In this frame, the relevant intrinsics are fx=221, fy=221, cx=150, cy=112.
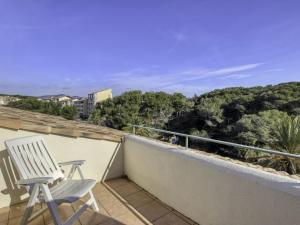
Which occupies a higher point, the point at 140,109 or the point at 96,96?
the point at 96,96

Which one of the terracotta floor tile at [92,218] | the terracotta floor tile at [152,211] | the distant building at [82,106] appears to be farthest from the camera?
the distant building at [82,106]

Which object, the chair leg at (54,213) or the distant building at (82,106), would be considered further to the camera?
the distant building at (82,106)

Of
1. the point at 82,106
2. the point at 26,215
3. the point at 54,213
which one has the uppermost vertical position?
the point at 82,106

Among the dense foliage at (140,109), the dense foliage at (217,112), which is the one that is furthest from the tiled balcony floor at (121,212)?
the dense foliage at (140,109)

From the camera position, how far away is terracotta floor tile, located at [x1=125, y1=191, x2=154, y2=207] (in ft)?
9.51

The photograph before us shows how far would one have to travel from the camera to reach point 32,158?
102 inches

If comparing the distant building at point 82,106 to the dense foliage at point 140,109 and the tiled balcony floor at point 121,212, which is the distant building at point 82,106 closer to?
the dense foliage at point 140,109

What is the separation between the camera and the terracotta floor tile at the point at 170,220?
2.44 m

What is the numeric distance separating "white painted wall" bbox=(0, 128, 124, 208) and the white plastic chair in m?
0.35

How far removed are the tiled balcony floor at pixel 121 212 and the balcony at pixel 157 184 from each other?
1 cm

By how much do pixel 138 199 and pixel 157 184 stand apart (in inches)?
12.9

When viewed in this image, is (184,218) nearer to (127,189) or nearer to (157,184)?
(157,184)

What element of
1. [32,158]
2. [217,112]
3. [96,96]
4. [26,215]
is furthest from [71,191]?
[96,96]

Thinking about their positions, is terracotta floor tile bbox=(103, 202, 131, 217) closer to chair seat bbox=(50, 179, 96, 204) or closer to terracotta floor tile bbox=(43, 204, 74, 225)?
terracotta floor tile bbox=(43, 204, 74, 225)
